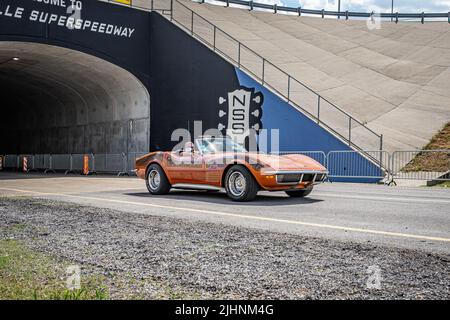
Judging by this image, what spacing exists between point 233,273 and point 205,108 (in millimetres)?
18366

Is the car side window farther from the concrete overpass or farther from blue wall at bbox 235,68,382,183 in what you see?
the concrete overpass

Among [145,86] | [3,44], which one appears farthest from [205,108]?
[3,44]

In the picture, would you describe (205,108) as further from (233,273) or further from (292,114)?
(233,273)

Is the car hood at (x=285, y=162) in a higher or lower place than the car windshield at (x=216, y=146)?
lower

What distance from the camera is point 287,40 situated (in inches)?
1346

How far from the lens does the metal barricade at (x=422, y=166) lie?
15.8m

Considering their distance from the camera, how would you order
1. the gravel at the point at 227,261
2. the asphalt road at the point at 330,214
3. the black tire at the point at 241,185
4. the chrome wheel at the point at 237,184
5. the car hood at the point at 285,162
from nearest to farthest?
the gravel at the point at 227,261, the asphalt road at the point at 330,214, the car hood at the point at 285,162, the black tire at the point at 241,185, the chrome wheel at the point at 237,184

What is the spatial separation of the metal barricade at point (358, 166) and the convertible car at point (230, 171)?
22.5 feet

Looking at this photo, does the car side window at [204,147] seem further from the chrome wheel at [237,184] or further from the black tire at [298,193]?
the black tire at [298,193]

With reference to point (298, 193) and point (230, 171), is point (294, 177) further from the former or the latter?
point (298, 193)

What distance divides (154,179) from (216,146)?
6.92 ft


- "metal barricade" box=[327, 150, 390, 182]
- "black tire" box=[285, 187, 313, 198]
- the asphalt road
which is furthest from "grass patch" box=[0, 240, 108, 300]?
"metal barricade" box=[327, 150, 390, 182]

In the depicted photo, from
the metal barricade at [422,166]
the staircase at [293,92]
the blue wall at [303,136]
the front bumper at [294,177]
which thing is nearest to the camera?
the front bumper at [294,177]

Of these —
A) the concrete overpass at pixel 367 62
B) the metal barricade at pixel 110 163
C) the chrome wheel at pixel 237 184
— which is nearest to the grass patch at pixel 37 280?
the chrome wheel at pixel 237 184
